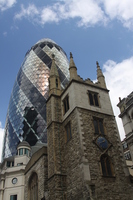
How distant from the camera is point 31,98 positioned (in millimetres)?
43906

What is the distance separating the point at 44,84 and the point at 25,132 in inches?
435

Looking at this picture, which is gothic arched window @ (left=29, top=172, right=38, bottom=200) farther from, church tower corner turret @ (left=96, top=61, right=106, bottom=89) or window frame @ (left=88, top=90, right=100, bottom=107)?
church tower corner turret @ (left=96, top=61, right=106, bottom=89)

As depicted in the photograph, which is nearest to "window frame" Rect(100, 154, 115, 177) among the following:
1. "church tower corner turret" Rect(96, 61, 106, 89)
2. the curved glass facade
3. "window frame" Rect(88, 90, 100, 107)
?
"window frame" Rect(88, 90, 100, 107)

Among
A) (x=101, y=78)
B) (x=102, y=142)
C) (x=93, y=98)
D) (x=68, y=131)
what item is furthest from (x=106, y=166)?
(x=101, y=78)

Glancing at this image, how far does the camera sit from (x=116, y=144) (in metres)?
17.7

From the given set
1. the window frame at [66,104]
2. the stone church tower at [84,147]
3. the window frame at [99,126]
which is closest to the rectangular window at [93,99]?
the stone church tower at [84,147]

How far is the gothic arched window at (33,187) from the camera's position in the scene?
20.2 metres

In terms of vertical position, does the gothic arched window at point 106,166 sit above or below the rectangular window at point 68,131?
below

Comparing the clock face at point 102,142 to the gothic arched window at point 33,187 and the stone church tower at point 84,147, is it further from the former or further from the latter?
the gothic arched window at point 33,187

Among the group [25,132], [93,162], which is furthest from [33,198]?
[25,132]

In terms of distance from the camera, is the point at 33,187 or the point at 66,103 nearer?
the point at 66,103

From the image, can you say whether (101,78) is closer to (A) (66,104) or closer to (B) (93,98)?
(B) (93,98)

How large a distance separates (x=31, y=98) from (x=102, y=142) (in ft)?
94.0

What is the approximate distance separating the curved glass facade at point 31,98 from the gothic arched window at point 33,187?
54.7 feet
